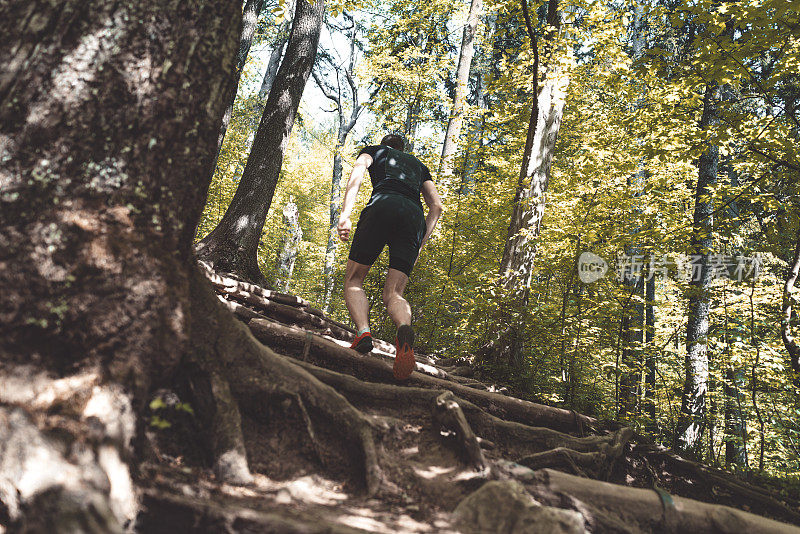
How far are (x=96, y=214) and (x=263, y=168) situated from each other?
208 inches

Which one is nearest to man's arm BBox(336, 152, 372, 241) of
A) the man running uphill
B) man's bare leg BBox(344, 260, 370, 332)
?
the man running uphill

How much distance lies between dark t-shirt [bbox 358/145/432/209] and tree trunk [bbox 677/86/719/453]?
3.98m

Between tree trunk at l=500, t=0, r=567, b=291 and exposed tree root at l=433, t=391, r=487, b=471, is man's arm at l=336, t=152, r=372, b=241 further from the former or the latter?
tree trunk at l=500, t=0, r=567, b=291

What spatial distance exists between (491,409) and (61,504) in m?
3.22

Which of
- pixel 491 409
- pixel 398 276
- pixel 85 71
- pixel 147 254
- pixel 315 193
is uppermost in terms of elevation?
pixel 315 193

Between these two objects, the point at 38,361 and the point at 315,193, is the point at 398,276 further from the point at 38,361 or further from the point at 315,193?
the point at 315,193

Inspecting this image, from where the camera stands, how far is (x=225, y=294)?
4.86 metres

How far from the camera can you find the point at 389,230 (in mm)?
3846

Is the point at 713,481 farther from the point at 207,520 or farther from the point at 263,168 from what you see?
the point at 263,168

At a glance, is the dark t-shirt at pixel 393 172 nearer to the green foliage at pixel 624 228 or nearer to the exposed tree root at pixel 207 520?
the green foliage at pixel 624 228

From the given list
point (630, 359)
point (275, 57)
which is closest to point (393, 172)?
point (630, 359)

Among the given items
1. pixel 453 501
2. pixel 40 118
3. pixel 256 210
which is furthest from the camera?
pixel 256 210

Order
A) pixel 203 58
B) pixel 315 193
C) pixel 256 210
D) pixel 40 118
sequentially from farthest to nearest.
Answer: pixel 315 193
pixel 256 210
pixel 203 58
pixel 40 118

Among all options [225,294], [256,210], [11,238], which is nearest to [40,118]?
[11,238]
